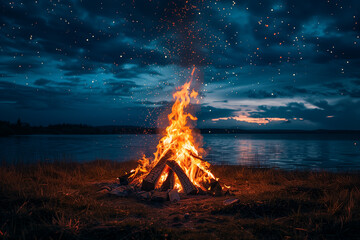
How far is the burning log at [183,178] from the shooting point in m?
7.04

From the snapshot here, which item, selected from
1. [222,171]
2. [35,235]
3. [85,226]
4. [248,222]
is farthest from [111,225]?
[222,171]

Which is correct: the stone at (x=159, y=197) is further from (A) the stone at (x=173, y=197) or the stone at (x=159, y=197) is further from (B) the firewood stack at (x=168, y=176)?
(B) the firewood stack at (x=168, y=176)

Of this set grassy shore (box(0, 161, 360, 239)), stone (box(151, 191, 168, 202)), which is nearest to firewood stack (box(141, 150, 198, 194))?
grassy shore (box(0, 161, 360, 239))

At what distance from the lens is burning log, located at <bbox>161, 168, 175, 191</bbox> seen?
25.1 ft

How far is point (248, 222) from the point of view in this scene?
4391 millimetres

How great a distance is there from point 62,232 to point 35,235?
398mm

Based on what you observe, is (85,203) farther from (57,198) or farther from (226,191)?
(226,191)

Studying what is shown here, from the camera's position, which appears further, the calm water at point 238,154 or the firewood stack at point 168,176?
the calm water at point 238,154

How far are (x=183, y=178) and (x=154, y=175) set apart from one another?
33.1 inches

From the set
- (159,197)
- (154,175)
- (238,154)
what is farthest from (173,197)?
(238,154)

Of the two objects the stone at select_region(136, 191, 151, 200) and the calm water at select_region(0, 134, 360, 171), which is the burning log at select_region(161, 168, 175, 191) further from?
the calm water at select_region(0, 134, 360, 171)

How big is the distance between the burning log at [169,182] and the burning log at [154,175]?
30 cm

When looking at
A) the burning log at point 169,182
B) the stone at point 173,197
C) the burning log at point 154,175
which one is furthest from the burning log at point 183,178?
the stone at point 173,197

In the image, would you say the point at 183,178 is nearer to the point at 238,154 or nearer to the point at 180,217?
the point at 180,217
